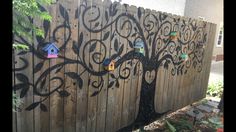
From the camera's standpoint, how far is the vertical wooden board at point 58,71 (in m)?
2.50

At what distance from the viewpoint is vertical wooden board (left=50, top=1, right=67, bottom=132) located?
250cm

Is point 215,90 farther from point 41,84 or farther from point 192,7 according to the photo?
point 192,7

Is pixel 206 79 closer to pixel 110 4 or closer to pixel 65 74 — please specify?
pixel 110 4

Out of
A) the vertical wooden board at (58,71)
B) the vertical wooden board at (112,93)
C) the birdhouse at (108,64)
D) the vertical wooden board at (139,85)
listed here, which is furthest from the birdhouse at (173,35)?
the vertical wooden board at (58,71)

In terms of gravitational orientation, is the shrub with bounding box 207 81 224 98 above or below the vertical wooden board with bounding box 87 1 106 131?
below

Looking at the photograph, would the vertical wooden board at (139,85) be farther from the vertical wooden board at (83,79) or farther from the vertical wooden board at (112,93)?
the vertical wooden board at (83,79)

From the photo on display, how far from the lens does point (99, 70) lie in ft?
10.2

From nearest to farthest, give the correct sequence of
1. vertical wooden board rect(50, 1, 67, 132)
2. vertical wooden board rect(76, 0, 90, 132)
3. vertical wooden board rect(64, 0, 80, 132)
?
vertical wooden board rect(50, 1, 67, 132), vertical wooden board rect(64, 0, 80, 132), vertical wooden board rect(76, 0, 90, 132)

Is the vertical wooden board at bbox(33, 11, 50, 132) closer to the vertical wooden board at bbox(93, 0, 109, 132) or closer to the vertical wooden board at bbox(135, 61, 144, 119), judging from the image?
the vertical wooden board at bbox(93, 0, 109, 132)

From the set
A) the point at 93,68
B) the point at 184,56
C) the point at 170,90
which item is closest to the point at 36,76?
the point at 93,68

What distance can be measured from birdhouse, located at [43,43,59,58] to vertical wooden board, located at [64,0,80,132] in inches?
6.3

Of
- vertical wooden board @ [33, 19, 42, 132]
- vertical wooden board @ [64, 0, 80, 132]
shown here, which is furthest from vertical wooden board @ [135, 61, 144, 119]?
vertical wooden board @ [33, 19, 42, 132]

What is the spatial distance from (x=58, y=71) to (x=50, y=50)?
288mm

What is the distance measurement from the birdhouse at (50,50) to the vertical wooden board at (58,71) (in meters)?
0.05
